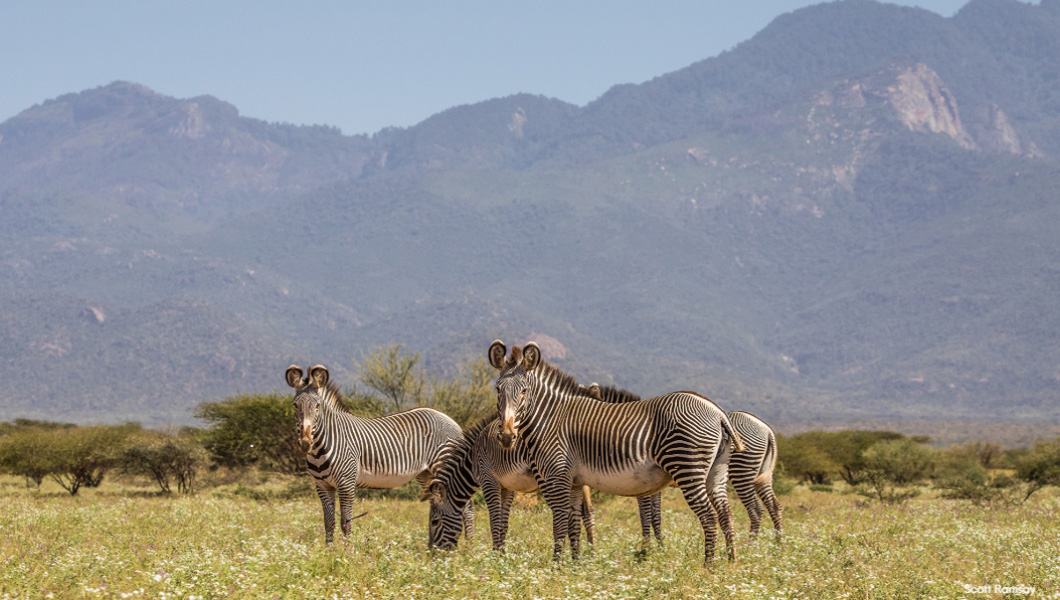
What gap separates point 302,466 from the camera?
34.7m

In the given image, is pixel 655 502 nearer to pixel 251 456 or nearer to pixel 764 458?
pixel 764 458

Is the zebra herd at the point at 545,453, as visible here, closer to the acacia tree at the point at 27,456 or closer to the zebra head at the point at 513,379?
the zebra head at the point at 513,379

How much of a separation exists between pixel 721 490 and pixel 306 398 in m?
6.14

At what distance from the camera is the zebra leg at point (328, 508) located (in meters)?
14.8

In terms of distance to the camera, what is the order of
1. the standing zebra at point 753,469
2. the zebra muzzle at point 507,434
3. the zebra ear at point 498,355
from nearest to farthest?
the zebra muzzle at point 507,434, the zebra ear at point 498,355, the standing zebra at point 753,469

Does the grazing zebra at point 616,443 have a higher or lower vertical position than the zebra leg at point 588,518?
higher

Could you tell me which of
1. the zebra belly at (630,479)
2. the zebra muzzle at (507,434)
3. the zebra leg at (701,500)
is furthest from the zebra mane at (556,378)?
the zebra leg at (701,500)

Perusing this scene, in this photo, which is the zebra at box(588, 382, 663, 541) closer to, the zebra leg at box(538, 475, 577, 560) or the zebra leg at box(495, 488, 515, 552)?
the zebra leg at box(538, 475, 577, 560)

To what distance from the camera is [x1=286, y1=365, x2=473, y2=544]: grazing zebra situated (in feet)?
48.4

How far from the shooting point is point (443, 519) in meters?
14.4

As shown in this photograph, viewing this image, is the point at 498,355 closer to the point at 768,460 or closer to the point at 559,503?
the point at 559,503

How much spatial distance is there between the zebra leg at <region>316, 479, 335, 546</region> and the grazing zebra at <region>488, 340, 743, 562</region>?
10.9ft

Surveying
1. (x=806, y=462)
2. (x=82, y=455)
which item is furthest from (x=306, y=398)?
(x=806, y=462)

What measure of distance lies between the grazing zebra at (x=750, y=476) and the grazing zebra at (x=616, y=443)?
293 centimetres
